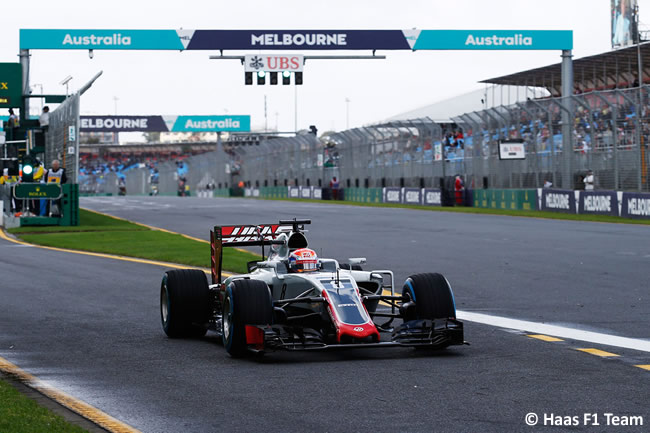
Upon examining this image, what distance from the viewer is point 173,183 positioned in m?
85.1

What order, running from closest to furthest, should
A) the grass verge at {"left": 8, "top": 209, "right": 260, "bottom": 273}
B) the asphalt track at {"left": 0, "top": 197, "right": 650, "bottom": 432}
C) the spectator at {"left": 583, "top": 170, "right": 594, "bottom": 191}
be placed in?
1. the asphalt track at {"left": 0, "top": 197, "right": 650, "bottom": 432}
2. the grass verge at {"left": 8, "top": 209, "right": 260, "bottom": 273}
3. the spectator at {"left": 583, "top": 170, "right": 594, "bottom": 191}

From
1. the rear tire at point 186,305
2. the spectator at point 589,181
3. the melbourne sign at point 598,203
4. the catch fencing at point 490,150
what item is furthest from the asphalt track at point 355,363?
the spectator at point 589,181

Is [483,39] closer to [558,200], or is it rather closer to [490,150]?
[490,150]

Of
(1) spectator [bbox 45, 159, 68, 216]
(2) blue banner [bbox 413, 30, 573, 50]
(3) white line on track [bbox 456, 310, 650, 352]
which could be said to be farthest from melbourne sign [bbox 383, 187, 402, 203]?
(3) white line on track [bbox 456, 310, 650, 352]

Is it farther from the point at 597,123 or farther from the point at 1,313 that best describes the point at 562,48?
the point at 1,313

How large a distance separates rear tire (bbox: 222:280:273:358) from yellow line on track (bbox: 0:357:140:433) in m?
1.54

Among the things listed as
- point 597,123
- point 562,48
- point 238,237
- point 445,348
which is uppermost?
point 562,48

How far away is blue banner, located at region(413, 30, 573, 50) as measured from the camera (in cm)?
3691

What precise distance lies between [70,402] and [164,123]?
7602 cm

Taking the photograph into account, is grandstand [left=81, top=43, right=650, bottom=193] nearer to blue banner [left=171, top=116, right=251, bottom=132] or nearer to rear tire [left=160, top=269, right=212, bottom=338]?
blue banner [left=171, top=116, right=251, bottom=132]

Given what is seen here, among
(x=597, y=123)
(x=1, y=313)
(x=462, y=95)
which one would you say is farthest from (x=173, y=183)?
(x=1, y=313)

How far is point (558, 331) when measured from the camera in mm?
9703

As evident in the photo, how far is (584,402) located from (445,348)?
8.04 ft

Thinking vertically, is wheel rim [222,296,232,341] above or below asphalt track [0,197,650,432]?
above
